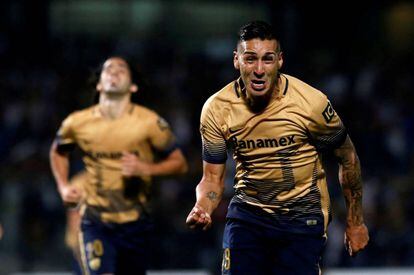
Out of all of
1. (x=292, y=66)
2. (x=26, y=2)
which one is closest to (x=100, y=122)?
(x=292, y=66)

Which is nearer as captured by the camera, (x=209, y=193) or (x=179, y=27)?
(x=209, y=193)

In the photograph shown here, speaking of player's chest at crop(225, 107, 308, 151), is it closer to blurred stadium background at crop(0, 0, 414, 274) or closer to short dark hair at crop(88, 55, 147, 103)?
short dark hair at crop(88, 55, 147, 103)

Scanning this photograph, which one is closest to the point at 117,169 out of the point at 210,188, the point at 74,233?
the point at 210,188

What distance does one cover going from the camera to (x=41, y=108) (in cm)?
1230

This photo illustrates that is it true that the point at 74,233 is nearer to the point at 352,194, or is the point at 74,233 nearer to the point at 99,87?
the point at 99,87

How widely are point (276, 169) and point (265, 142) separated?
0.16 m

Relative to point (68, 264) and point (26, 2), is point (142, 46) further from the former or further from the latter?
point (68, 264)

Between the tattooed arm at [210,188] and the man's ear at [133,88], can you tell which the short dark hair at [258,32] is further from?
the man's ear at [133,88]

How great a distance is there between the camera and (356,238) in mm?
5242

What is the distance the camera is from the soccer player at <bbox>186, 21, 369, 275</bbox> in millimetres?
5137

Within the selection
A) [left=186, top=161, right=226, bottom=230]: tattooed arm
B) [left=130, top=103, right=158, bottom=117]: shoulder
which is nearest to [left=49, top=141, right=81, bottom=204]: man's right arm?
[left=130, top=103, right=158, bottom=117]: shoulder

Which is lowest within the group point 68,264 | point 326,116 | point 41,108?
point 68,264

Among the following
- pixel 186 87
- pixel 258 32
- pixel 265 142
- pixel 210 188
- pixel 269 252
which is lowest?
pixel 186 87

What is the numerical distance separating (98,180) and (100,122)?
45 centimetres
